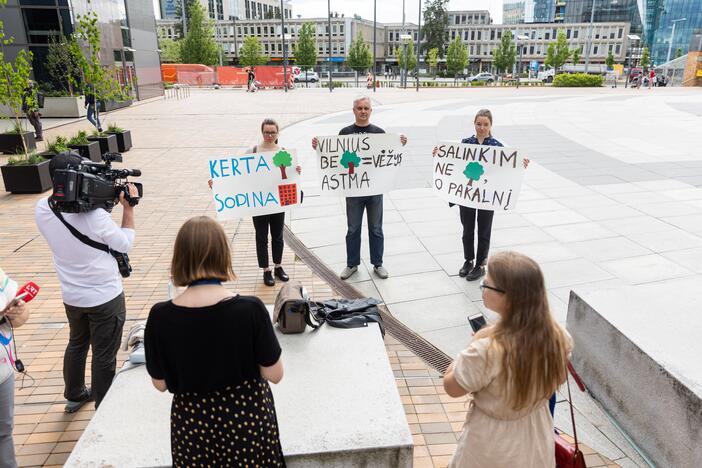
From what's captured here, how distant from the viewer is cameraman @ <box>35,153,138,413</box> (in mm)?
3357

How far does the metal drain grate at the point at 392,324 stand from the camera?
4676 mm

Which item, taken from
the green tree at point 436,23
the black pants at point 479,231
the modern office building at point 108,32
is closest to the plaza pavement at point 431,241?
the black pants at point 479,231

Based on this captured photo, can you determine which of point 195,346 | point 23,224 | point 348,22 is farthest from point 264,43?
point 195,346

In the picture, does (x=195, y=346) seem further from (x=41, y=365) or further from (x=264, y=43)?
(x=264, y=43)

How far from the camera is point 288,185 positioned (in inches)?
234

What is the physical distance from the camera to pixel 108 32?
2694 cm

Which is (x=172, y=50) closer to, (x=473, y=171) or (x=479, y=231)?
(x=473, y=171)

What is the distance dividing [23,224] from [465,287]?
7.18 meters

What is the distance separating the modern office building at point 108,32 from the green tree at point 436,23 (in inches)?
3084

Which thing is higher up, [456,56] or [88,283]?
[456,56]

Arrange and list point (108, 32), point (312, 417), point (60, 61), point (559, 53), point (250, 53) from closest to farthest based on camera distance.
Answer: point (312, 417)
point (60, 61)
point (108, 32)
point (250, 53)
point (559, 53)

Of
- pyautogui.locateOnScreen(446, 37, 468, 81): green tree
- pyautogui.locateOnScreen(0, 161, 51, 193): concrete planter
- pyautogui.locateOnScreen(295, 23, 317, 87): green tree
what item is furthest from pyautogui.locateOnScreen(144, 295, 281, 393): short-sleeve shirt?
pyautogui.locateOnScreen(446, 37, 468, 81): green tree

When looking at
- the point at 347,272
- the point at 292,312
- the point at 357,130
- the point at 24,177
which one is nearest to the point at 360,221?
the point at 347,272

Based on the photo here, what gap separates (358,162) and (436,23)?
345 ft
